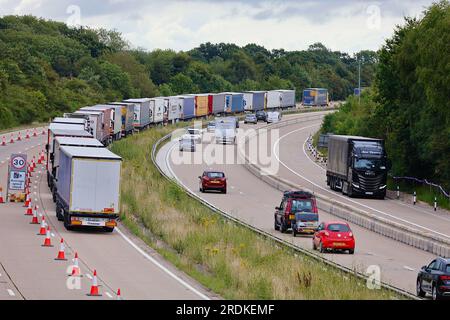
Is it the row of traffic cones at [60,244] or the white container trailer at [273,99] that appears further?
the white container trailer at [273,99]

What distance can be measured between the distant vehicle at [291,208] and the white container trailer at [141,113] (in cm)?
5547

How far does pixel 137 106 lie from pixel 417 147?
3782 cm

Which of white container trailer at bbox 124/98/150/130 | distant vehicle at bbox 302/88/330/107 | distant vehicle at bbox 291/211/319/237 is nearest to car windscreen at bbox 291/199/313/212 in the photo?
distant vehicle at bbox 291/211/319/237

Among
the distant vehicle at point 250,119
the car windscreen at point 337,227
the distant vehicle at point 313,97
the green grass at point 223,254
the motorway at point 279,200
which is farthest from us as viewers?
the distant vehicle at point 313,97

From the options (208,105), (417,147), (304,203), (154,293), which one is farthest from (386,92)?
(208,105)

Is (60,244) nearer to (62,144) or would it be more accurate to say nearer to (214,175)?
(62,144)

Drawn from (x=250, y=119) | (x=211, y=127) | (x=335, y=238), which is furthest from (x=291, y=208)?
(x=250, y=119)

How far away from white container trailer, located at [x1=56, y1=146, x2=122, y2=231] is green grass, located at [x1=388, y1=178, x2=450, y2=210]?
2484cm

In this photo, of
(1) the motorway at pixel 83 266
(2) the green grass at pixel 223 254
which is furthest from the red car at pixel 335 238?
(1) the motorway at pixel 83 266

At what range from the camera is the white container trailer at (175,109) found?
124125 mm

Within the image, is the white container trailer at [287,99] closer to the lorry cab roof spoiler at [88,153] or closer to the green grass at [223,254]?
the green grass at [223,254]

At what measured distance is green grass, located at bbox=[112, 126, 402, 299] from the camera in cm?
3109

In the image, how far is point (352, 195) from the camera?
6825cm
